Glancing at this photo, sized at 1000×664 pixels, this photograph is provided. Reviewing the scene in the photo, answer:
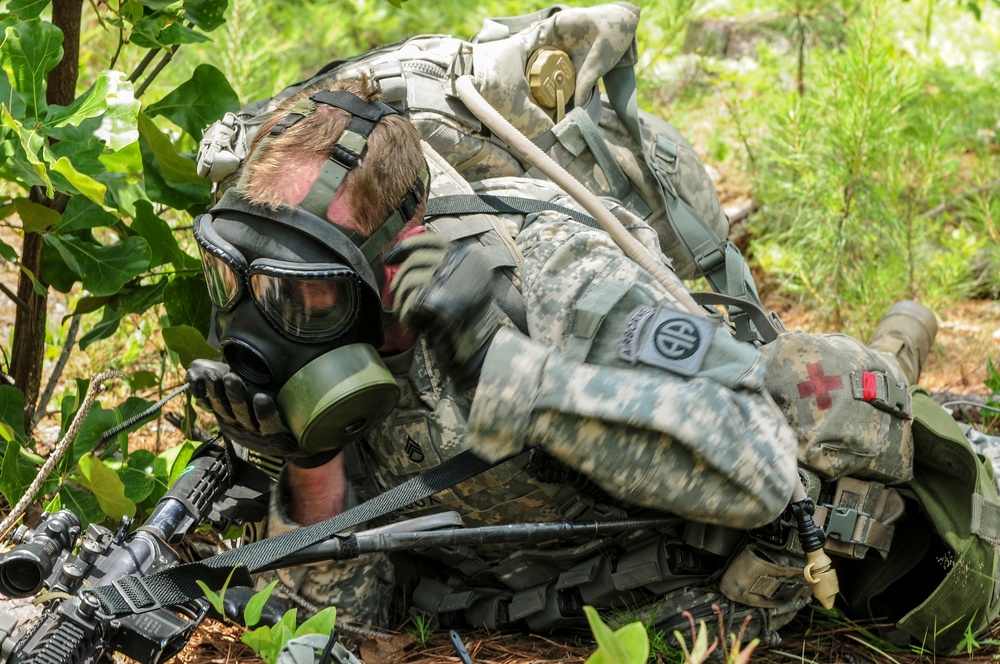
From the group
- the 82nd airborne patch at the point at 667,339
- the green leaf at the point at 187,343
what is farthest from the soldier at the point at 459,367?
the green leaf at the point at 187,343

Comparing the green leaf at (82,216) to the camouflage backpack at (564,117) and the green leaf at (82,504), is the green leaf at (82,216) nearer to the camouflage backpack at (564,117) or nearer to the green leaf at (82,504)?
the camouflage backpack at (564,117)

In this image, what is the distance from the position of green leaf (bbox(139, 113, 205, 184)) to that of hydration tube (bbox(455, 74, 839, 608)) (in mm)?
771

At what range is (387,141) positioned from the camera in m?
2.19

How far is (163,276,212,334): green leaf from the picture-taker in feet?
9.39

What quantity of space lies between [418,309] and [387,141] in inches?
19.9

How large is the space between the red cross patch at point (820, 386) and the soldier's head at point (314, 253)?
102 centimetres

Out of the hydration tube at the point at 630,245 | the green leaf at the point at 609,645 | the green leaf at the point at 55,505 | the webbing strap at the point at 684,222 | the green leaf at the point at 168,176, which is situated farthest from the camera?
the webbing strap at the point at 684,222

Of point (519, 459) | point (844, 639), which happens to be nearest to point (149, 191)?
point (519, 459)

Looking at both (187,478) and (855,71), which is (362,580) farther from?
(855,71)

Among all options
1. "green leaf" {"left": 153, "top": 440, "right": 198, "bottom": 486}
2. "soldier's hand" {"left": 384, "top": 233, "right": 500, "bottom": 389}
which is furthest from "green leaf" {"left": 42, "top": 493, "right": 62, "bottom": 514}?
"soldier's hand" {"left": 384, "top": 233, "right": 500, "bottom": 389}

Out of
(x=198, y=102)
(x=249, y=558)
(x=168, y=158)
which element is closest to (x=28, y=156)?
(x=168, y=158)

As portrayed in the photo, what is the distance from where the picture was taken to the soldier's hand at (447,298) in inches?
74.2

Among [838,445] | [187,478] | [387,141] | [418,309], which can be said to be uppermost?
[387,141]

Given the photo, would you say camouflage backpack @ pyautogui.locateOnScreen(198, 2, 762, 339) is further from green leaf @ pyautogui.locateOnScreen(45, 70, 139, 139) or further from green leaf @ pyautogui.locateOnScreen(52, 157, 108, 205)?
green leaf @ pyautogui.locateOnScreen(52, 157, 108, 205)
